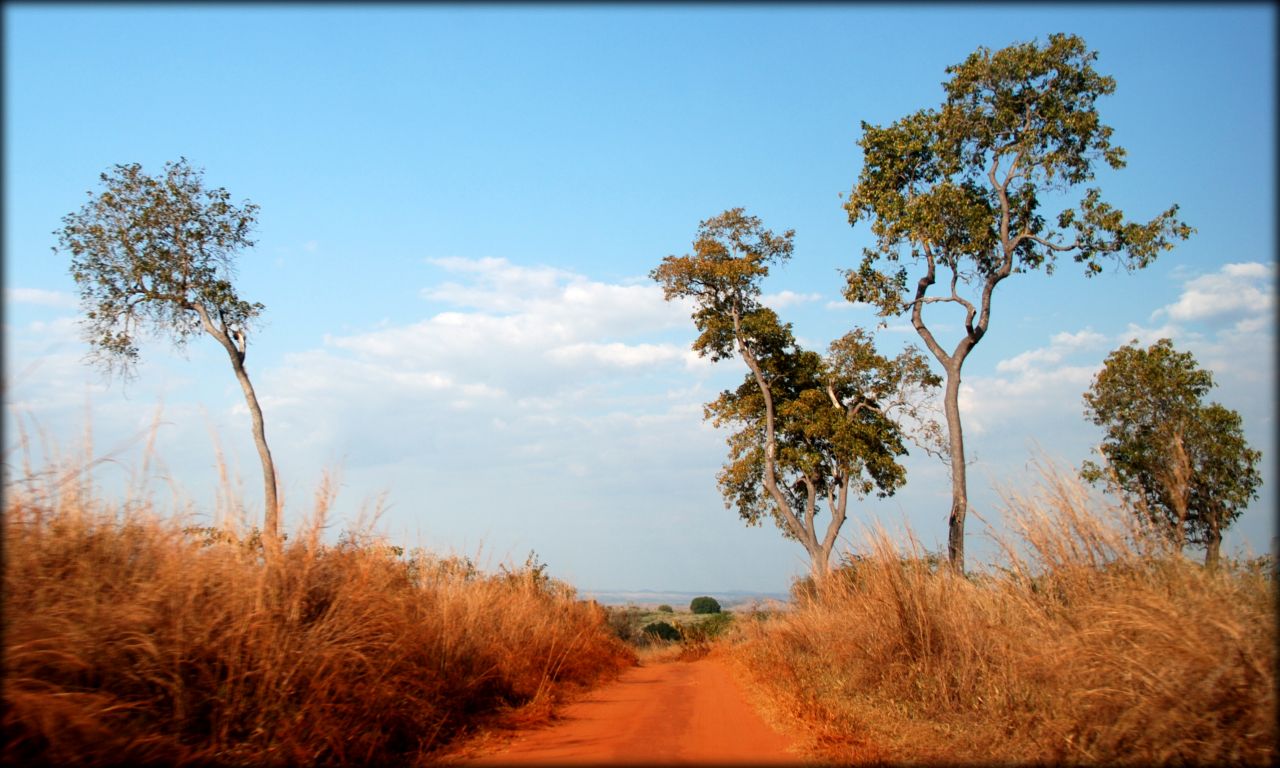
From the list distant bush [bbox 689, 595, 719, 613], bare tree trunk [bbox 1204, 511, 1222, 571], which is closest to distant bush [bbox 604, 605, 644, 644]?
bare tree trunk [bbox 1204, 511, 1222, 571]

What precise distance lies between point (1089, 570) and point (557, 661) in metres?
9.09

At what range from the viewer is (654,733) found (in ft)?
28.5

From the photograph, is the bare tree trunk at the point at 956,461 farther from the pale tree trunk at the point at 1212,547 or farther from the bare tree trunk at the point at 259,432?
the bare tree trunk at the point at 259,432

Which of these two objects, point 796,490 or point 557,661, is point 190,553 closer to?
point 557,661

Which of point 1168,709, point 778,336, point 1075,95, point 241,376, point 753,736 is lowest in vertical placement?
point 753,736

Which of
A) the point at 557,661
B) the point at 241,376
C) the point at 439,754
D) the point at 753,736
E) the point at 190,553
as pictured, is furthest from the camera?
the point at 241,376

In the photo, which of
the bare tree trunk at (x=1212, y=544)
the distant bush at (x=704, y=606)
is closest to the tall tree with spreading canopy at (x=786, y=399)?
A: the bare tree trunk at (x=1212, y=544)

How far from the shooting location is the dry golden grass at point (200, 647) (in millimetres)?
4801

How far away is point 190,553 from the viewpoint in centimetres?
629

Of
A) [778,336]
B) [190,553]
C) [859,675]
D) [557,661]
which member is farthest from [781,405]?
[190,553]

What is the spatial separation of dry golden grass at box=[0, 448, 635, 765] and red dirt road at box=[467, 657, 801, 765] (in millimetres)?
1082

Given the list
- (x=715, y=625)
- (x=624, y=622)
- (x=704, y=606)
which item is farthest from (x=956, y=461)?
(x=704, y=606)

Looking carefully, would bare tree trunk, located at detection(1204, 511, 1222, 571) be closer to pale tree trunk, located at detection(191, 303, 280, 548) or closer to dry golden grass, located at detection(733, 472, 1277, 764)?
dry golden grass, located at detection(733, 472, 1277, 764)

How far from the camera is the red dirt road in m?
7.08
